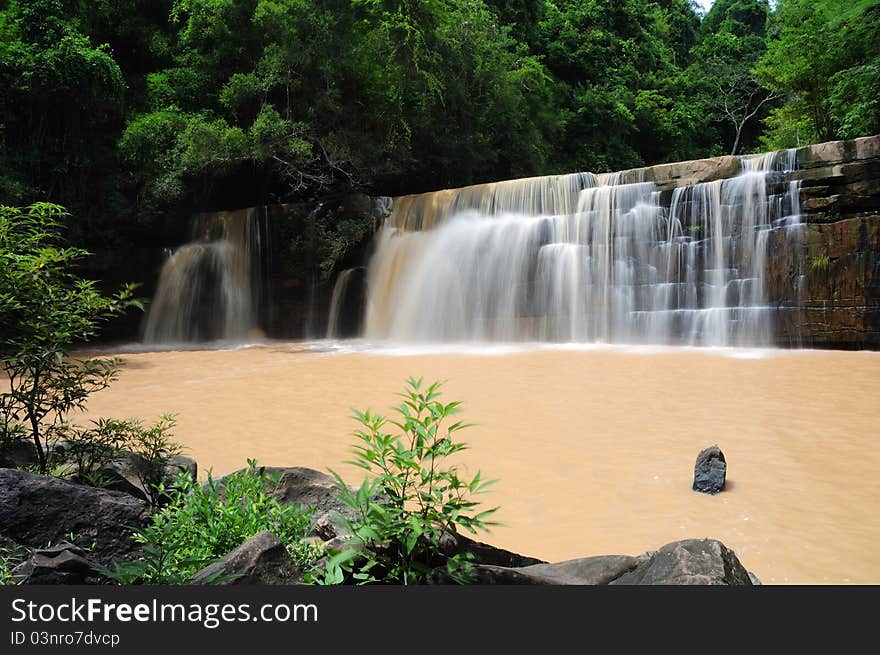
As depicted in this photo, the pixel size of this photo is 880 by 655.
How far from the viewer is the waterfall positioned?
15.7 m

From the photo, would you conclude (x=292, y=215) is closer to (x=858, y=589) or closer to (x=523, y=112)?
(x=523, y=112)

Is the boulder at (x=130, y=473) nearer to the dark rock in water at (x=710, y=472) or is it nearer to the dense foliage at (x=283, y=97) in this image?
the dark rock in water at (x=710, y=472)

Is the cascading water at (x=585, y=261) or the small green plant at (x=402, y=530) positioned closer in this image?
the small green plant at (x=402, y=530)

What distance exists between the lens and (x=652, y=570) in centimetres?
206

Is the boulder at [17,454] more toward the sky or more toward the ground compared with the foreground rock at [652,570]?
more toward the sky

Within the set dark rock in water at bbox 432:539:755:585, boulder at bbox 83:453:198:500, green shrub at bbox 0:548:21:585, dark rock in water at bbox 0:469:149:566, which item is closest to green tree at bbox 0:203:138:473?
boulder at bbox 83:453:198:500

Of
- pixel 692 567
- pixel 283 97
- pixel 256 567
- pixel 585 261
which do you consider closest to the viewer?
pixel 256 567

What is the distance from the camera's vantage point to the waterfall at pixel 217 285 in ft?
51.5

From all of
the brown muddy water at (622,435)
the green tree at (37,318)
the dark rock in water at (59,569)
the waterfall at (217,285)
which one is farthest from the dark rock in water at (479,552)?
the waterfall at (217,285)

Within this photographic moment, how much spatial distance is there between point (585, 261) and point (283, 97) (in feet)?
32.7

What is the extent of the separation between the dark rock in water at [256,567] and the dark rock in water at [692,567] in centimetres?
117

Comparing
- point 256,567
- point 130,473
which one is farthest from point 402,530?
point 130,473

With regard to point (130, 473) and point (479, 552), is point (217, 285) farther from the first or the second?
point (479, 552)

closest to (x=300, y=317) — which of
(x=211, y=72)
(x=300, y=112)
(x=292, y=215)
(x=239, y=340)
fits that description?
(x=239, y=340)
